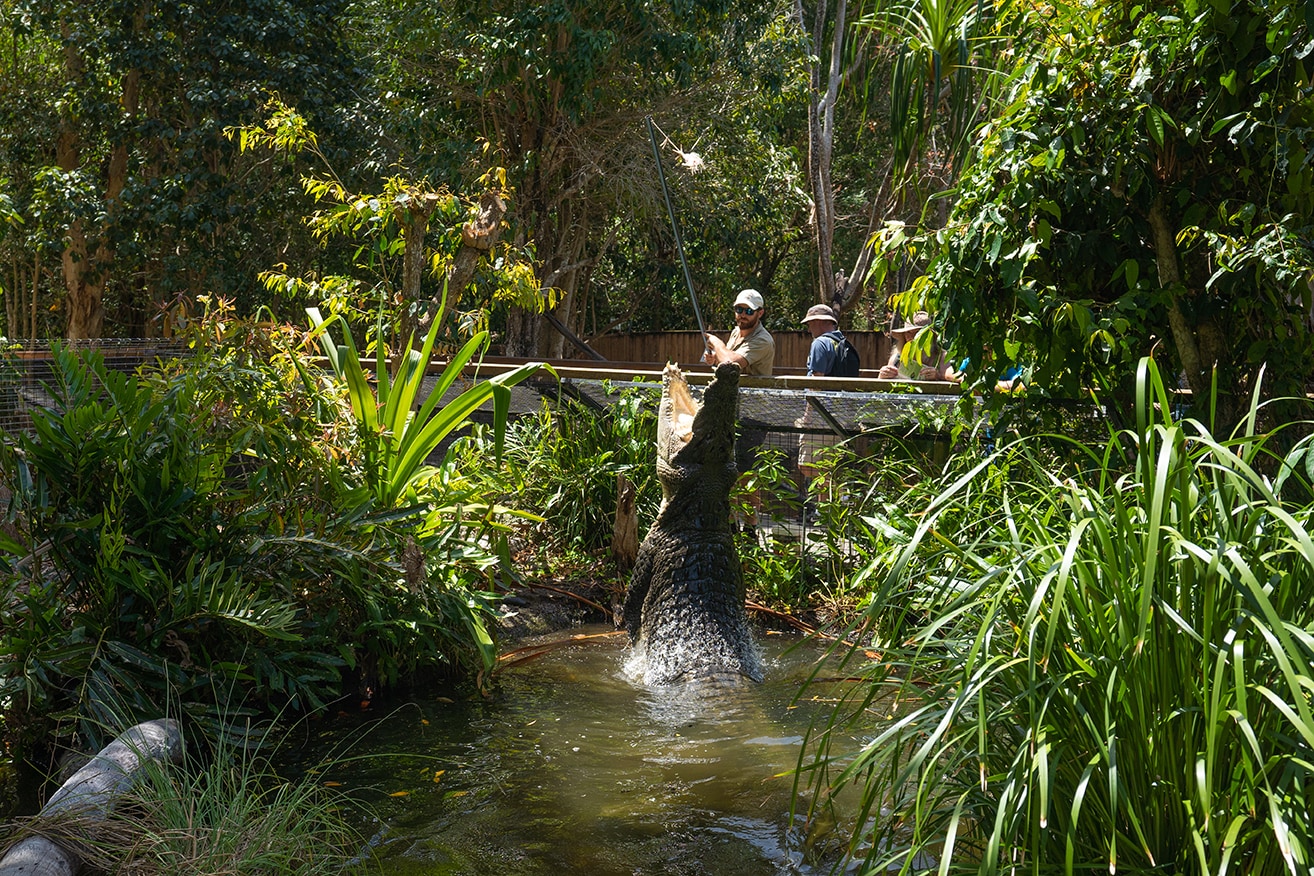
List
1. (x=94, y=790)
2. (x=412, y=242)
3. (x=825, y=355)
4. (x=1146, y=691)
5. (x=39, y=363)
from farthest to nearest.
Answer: (x=825, y=355) → (x=39, y=363) → (x=412, y=242) → (x=94, y=790) → (x=1146, y=691)

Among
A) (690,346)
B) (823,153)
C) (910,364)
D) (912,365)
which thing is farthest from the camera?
(690,346)

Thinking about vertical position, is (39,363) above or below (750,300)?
below

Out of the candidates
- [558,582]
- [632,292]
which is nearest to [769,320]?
[632,292]

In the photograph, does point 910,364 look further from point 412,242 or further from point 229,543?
point 229,543

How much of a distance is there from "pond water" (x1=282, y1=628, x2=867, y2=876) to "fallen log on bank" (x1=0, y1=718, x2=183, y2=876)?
0.47m

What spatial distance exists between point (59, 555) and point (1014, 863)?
10.0 ft

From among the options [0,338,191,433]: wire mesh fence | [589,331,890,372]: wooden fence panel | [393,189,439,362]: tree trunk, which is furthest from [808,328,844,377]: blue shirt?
[589,331,890,372]: wooden fence panel

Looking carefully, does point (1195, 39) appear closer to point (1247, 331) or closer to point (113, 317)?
point (1247, 331)

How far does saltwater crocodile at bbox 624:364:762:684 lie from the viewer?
188 inches

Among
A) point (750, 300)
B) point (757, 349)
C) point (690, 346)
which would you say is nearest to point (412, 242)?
point (750, 300)

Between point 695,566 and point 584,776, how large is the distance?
1.40 metres

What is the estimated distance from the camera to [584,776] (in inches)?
146

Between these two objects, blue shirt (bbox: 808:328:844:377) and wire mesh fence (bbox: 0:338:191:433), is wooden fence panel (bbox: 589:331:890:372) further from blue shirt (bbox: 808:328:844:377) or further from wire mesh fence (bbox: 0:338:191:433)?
wire mesh fence (bbox: 0:338:191:433)

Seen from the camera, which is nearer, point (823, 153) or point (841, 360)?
point (841, 360)
